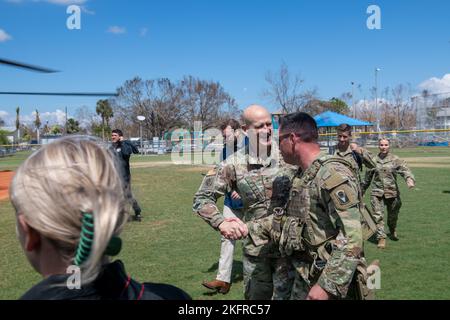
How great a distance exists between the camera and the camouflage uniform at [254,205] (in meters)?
3.38

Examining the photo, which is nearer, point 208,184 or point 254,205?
point 254,205

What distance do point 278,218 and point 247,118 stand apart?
1.08m

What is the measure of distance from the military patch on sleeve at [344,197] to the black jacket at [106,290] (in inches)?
51.8

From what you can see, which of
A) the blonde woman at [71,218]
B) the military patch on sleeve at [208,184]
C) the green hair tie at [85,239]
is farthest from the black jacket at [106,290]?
the military patch on sleeve at [208,184]

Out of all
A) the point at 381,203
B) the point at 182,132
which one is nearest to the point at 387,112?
the point at 182,132

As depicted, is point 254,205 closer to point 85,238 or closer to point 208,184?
point 208,184

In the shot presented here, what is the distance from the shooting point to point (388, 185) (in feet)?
26.1

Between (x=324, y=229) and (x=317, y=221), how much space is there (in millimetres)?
63

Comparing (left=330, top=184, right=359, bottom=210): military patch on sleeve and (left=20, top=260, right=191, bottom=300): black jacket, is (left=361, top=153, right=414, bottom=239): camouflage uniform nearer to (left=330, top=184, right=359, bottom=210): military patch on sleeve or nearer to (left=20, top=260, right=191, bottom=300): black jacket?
(left=330, top=184, right=359, bottom=210): military patch on sleeve

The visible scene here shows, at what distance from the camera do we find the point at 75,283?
1.32m

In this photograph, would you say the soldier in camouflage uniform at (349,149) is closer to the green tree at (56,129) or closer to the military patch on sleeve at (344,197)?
the military patch on sleeve at (344,197)

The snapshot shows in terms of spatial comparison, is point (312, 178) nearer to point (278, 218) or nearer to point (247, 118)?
point (278, 218)

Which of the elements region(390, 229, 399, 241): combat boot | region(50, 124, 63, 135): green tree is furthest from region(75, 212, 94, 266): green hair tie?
region(50, 124, 63, 135): green tree

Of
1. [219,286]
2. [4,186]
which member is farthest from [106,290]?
[4,186]
